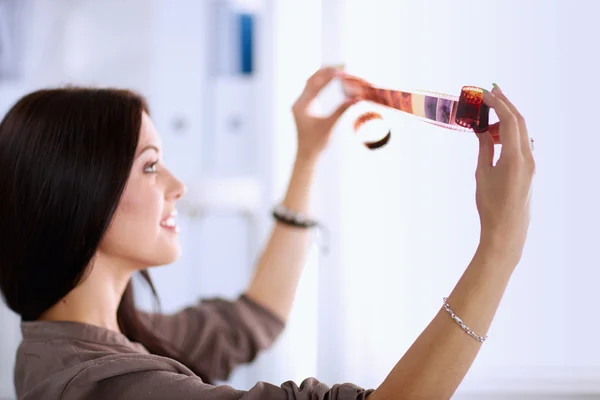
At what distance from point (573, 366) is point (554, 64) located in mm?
367

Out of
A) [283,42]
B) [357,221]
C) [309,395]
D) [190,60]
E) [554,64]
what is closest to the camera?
[309,395]

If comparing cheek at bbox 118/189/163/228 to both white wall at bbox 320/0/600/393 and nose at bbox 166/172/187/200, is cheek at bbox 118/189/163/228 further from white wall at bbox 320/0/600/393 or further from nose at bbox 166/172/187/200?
white wall at bbox 320/0/600/393

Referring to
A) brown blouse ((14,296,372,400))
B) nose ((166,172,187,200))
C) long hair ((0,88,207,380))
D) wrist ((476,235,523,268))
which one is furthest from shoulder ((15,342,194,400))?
wrist ((476,235,523,268))

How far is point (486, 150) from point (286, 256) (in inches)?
21.1

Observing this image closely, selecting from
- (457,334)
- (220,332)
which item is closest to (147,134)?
(220,332)

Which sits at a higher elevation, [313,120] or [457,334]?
[313,120]

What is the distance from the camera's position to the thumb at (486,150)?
0.51m

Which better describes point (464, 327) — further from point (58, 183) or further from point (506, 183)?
point (58, 183)

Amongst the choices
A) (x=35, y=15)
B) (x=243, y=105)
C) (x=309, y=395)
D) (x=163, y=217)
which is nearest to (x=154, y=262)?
(x=163, y=217)

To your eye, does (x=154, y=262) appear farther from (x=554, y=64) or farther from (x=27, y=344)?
(x=554, y=64)

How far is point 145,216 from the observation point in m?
0.79

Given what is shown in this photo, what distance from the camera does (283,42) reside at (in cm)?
123

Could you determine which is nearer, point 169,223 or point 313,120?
point 169,223

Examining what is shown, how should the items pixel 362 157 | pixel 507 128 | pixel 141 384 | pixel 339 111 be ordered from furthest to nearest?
pixel 362 157
pixel 339 111
pixel 141 384
pixel 507 128
